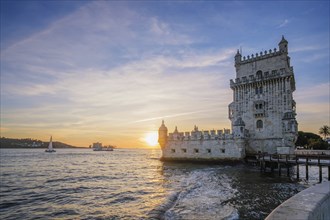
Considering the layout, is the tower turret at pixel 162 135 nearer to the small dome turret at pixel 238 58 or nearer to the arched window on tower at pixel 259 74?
the small dome turret at pixel 238 58

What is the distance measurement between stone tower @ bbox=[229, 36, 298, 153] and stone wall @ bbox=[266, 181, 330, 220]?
30.7 m

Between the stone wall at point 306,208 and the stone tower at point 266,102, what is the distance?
30652 mm

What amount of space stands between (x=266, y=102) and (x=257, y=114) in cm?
218

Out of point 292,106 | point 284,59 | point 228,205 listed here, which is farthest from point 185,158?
point 228,205

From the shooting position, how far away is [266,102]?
117ft

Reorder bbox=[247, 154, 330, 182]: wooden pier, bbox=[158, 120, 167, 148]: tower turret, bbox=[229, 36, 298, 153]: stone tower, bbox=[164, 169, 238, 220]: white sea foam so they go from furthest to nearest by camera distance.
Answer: bbox=[158, 120, 167, 148]: tower turret → bbox=[229, 36, 298, 153]: stone tower → bbox=[247, 154, 330, 182]: wooden pier → bbox=[164, 169, 238, 220]: white sea foam

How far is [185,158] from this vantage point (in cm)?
4194

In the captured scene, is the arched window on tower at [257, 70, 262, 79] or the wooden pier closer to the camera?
the wooden pier

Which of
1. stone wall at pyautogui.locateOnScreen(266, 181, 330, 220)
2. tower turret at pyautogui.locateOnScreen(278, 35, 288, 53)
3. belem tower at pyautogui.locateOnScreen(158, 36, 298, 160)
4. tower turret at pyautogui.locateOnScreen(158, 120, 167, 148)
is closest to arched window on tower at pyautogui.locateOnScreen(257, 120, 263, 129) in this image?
belem tower at pyautogui.locateOnScreen(158, 36, 298, 160)

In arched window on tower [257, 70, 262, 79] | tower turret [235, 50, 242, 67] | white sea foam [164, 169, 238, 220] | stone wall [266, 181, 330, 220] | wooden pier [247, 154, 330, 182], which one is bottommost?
white sea foam [164, 169, 238, 220]

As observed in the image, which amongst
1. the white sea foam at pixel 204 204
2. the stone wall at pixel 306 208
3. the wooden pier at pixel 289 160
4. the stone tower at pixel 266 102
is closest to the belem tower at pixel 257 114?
the stone tower at pixel 266 102

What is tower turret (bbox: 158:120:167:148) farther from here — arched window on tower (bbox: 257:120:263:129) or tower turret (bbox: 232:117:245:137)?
arched window on tower (bbox: 257:120:263:129)

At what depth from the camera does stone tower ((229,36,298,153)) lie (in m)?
33.7

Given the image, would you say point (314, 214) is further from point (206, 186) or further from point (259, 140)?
point (259, 140)
